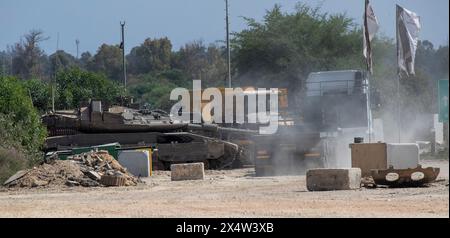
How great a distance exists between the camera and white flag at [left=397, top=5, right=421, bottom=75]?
73.6ft

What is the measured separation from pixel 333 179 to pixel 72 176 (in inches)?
313

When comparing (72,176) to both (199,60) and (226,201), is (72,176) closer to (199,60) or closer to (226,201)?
(226,201)

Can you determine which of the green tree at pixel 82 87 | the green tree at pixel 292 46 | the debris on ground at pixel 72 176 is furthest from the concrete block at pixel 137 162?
the green tree at pixel 292 46

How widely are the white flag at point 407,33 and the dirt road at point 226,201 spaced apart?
308cm

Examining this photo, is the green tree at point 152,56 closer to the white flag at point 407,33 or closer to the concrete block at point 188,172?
the concrete block at point 188,172

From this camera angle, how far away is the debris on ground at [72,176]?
25016 mm

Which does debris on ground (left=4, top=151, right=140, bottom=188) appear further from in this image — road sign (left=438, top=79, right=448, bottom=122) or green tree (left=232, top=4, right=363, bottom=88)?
green tree (left=232, top=4, right=363, bottom=88)

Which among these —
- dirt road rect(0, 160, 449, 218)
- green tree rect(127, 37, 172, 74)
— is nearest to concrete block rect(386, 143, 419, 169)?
dirt road rect(0, 160, 449, 218)

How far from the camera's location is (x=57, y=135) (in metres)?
36.9

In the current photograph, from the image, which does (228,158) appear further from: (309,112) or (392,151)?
(392,151)

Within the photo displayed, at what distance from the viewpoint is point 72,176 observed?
25484 mm

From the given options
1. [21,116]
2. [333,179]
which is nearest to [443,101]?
[333,179]
